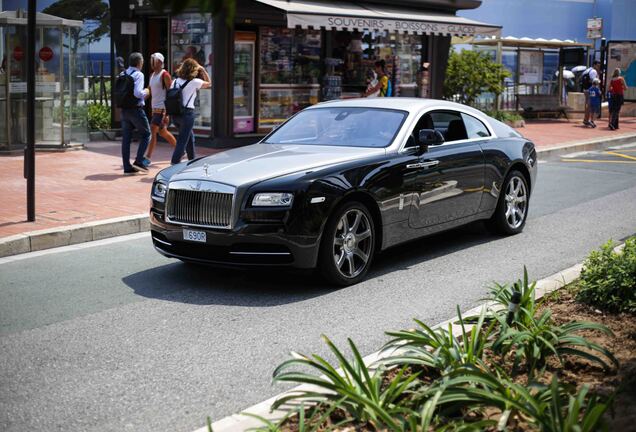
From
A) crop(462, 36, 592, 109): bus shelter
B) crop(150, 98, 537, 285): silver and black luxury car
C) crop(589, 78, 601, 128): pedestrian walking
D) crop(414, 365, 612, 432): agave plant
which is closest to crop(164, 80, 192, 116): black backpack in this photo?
crop(150, 98, 537, 285): silver and black luxury car

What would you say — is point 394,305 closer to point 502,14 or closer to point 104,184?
point 104,184

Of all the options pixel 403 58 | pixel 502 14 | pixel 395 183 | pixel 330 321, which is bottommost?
pixel 330 321

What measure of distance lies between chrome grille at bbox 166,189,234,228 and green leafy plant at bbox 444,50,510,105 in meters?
18.9

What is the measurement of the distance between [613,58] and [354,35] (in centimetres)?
1483

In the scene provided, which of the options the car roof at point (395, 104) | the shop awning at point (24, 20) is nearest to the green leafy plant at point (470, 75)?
the shop awning at point (24, 20)

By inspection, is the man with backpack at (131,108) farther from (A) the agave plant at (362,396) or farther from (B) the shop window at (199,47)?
(A) the agave plant at (362,396)

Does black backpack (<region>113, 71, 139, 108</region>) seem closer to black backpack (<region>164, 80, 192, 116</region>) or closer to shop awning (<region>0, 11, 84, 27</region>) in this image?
black backpack (<region>164, 80, 192, 116</region>)

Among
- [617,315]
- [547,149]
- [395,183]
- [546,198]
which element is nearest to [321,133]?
[395,183]

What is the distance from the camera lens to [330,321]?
692cm

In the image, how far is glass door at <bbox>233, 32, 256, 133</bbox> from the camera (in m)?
19.1

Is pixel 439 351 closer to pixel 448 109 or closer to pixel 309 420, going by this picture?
pixel 309 420

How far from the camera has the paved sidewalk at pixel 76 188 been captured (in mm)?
10741

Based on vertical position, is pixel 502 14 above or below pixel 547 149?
above

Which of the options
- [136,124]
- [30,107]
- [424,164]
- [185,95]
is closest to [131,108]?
[136,124]
